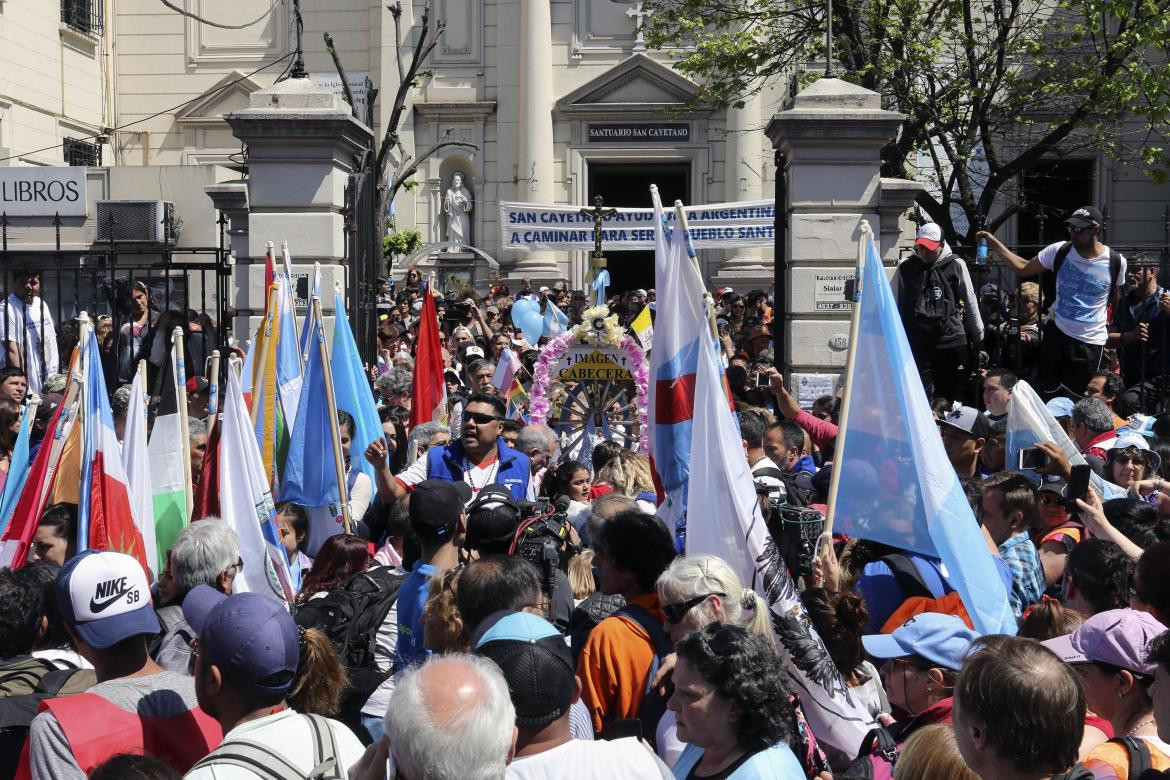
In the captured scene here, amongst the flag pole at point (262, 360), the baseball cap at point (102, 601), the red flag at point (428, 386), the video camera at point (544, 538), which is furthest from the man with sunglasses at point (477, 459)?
the baseball cap at point (102, 601)

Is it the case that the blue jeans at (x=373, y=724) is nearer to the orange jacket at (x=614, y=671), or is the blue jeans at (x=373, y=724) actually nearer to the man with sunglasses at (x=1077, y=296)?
the orange jacket at (x=614, y=671)

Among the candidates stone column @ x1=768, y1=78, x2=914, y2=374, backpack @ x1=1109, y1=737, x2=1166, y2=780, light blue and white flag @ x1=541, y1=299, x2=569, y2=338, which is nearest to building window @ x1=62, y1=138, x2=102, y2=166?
light blue and white flag @ x1=541, y1=299, x2=569, y2=338

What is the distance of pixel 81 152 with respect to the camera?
98.9 ft

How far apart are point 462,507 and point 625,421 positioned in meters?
4.29

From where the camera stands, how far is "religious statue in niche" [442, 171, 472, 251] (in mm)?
30125

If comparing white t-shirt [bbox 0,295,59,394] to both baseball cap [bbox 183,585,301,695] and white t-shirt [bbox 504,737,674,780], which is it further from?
white t-shirt [bbox 504,737,674,780]

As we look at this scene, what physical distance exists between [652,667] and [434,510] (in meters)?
1.12

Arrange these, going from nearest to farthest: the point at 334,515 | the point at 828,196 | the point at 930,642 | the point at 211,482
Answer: the point at 930,642
the point at 211,482
the point at 334,515
the point at 828,196

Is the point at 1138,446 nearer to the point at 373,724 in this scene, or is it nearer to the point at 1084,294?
the point at 1084,294

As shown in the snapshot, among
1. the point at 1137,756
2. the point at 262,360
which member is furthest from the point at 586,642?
the point at 262,360

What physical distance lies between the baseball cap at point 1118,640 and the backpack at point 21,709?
2.81 meters

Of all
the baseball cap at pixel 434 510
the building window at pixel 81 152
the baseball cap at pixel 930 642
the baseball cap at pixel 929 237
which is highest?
the building window at pixel 81 152

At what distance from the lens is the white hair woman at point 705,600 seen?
4.37 metres

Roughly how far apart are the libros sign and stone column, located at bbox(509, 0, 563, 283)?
41.0ft
